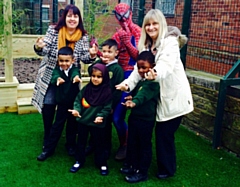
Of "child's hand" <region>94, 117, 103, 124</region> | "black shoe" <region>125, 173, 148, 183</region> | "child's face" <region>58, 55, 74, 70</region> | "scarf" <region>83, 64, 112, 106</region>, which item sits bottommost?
"black shoe" <region>125, 173, 148, 183</region>

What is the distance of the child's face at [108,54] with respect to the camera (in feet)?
11.3

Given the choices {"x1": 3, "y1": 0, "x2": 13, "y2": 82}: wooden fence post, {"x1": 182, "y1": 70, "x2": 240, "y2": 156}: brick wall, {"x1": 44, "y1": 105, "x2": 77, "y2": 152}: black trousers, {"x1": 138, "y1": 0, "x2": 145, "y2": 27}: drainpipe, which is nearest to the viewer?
{"x1": 44, "y1": 105, "x2": 77, "y2": 152}: black trousers

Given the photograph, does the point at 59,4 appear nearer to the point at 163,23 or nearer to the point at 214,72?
the point at 214,72

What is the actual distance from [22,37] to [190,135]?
381 centimetres

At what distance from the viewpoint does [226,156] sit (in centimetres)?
402

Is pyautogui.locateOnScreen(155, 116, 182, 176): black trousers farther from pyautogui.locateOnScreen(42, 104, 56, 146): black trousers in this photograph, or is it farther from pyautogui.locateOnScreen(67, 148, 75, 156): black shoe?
pyautogui.locateOnScreen(42, 104, 56, 146): black trousers

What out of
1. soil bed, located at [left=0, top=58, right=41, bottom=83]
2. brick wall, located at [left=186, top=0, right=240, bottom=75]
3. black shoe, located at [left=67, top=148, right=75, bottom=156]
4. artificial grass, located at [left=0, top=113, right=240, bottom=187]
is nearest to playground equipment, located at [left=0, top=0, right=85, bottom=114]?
artificial grass, located at [left=0, top=113, right=240, bottom=187]

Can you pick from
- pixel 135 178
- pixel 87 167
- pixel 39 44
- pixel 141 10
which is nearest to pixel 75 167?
pixel 87 167

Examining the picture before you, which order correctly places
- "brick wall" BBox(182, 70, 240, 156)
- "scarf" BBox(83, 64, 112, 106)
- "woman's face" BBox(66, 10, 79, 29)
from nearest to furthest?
"scarf" BBox(83, 64, 112, 106) < "woman's face" BBox(66, 10, 79, 29) < "brick wall" BBox(182, 70, 240, 156)

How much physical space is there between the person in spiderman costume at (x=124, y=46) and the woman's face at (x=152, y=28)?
339 mm

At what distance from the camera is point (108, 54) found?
3441 mm

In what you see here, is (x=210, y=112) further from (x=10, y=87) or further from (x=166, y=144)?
(x=10, y=87)

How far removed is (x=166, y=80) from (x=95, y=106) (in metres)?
0.73

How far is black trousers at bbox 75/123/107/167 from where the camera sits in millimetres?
3344
